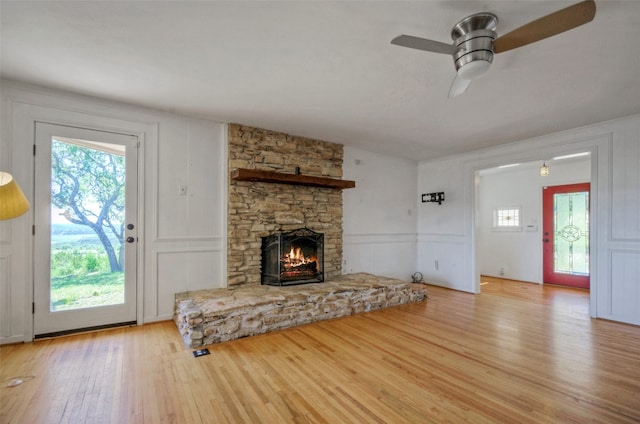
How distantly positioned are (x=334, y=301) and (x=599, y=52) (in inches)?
138

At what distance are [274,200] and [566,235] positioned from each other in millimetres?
5804

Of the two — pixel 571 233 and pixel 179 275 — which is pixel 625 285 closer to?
pixel 571 233

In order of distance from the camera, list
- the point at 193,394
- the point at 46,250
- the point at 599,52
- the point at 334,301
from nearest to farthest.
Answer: the point at 193,394 → the point at 599,52 → the point at 46,250 → the point at 334,301

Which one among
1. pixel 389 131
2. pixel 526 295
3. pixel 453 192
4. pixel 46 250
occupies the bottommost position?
pixel 526 295

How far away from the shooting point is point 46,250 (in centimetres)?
307

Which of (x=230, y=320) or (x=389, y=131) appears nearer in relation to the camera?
(x=230, y=320)

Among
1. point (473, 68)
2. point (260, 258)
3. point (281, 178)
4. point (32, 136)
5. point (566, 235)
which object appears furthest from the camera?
point (566, 235)

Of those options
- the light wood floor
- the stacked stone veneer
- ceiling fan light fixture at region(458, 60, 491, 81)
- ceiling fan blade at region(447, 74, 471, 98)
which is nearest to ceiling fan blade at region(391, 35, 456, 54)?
ceiling fan light fixture at region(458, 60, 491, 81)

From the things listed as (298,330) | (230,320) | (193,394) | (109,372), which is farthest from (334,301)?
(109,372)

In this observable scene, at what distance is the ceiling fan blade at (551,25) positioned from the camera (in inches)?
59.7

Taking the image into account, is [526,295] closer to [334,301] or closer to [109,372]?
[334,301]

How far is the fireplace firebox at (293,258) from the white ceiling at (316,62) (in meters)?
1.62

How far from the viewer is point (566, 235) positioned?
5.89m

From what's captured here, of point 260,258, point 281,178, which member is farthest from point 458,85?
point 260,258
